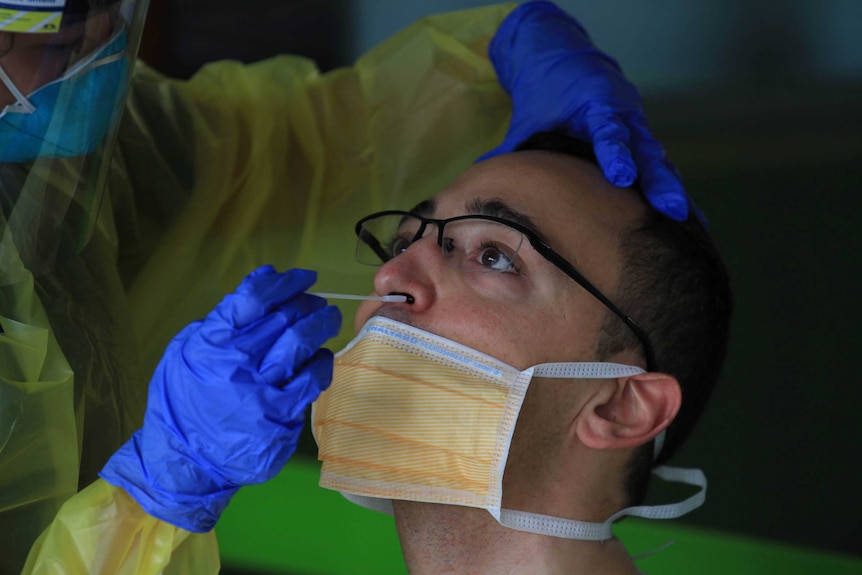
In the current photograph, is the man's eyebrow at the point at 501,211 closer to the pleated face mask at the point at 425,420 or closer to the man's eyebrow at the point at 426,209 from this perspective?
the man's eyebrow at the point at 426,209

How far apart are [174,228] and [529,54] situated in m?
0.82

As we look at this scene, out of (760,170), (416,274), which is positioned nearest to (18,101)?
(416,274)

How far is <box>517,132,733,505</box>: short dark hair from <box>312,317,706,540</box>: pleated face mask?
218mm

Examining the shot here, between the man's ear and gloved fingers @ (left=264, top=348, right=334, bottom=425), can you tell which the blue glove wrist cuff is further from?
the man's ear

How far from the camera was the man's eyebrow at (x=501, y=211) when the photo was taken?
4.75 feet

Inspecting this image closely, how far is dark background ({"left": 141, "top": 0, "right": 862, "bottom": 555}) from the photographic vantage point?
2447 millimetres

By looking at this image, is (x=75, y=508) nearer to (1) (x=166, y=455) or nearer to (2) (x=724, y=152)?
(1) (x=166, y=455)

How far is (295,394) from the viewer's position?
108 cm

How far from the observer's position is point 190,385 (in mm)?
1100

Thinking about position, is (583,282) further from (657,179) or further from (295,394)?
(295,394)

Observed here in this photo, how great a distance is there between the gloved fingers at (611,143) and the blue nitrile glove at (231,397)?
2.07 feet

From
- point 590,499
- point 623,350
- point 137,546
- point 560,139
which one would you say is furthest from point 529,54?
point 137,546

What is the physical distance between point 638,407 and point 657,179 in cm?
41

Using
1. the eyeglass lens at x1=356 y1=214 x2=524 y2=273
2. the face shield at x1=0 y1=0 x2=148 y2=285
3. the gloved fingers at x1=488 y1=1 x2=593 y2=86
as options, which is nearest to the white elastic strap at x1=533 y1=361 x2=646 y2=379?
the eyeglass lens at x1=356 y1=214 x2=524 y2=273
